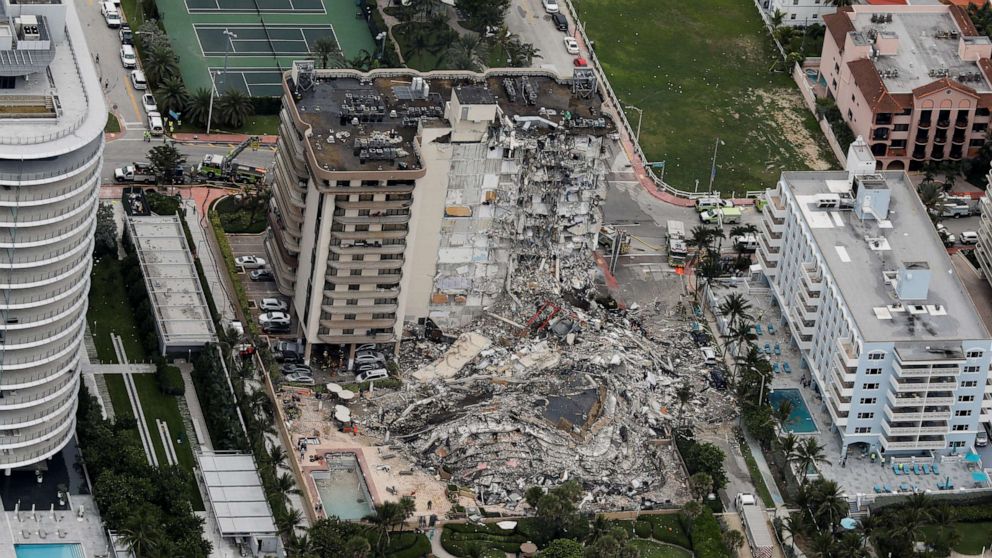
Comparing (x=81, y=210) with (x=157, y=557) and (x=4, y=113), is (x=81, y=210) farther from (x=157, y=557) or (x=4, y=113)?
(x=157, y=557)

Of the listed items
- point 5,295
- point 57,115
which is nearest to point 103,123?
point 57,115

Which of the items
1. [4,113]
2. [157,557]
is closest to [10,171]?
[4,113]

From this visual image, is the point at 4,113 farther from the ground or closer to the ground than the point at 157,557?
farther from the ground

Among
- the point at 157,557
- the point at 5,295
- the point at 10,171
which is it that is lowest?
the point at 157,557

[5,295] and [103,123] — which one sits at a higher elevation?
[103,123]

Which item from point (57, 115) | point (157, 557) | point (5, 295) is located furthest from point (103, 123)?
point (157, 557)

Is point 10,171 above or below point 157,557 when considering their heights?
above

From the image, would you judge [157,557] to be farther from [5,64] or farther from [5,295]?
[5,64]

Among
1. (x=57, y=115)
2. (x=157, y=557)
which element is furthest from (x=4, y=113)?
(x=157, y=557)
